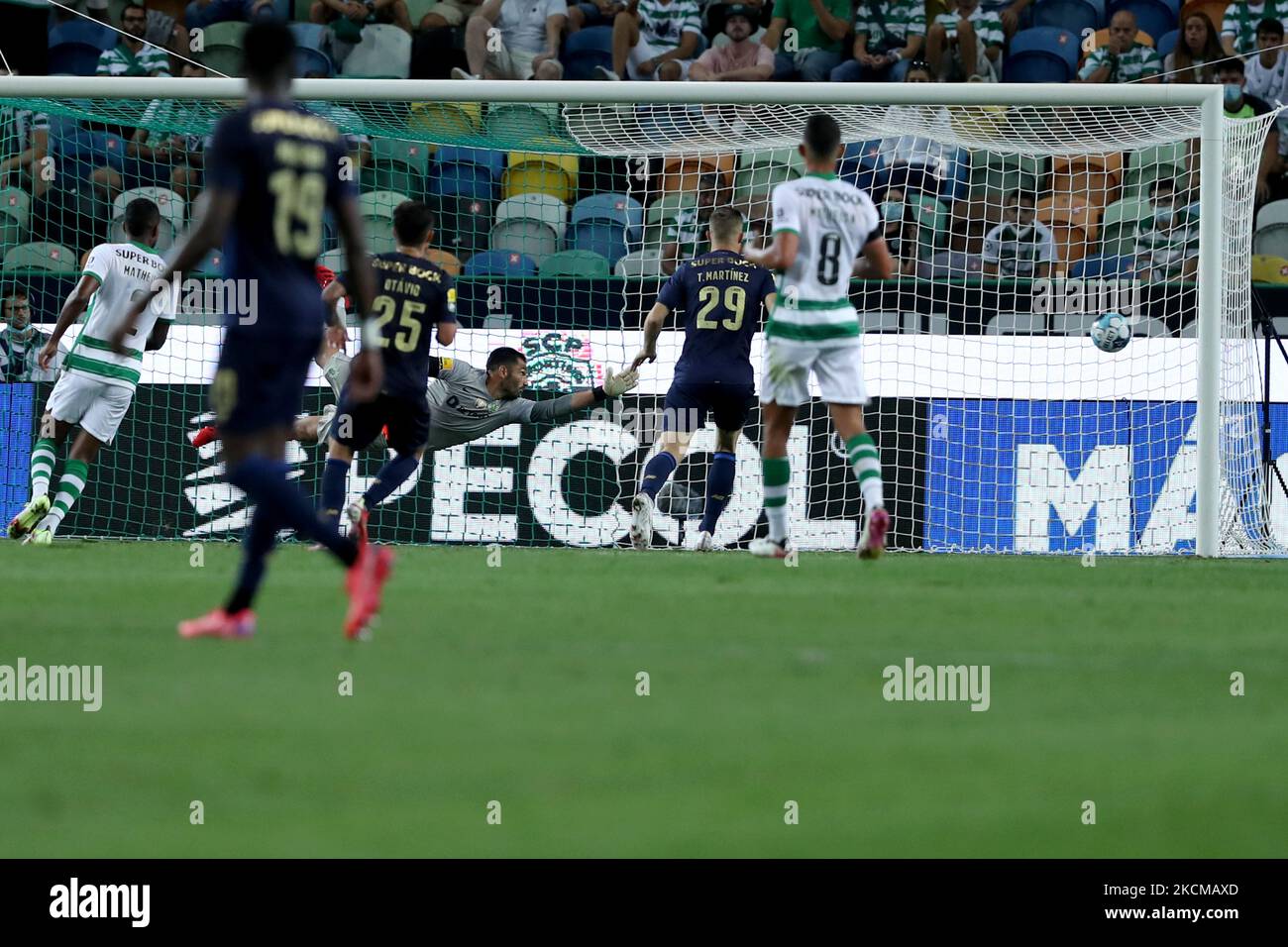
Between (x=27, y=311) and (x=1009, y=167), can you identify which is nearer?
(x=27, y=311)

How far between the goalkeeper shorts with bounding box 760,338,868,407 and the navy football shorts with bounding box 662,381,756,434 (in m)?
2.24

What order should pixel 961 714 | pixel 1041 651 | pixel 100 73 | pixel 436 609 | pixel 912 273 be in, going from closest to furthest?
pixel 961 714 < pixel 1041 651 < pixel 436 609 < pixel 912 273 < pixel 100 73

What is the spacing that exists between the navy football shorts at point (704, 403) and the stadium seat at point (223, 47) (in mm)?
8150

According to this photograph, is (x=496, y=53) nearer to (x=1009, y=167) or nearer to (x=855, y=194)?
(x=1009, y=167)

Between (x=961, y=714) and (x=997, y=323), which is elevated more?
(x=997, y=323)

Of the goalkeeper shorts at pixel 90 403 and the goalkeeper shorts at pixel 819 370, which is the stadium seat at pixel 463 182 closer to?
the goalkeeper shorts at pixel 90 403

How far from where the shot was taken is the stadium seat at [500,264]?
1436 cm

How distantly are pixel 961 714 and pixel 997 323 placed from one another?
8966 mm

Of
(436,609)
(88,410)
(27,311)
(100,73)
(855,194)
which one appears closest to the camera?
(436,609)

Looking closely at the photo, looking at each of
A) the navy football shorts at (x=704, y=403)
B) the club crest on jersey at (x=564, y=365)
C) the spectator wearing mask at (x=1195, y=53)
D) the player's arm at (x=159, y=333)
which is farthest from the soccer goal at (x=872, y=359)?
the spectator wearing mask at (x=1195, y=53)

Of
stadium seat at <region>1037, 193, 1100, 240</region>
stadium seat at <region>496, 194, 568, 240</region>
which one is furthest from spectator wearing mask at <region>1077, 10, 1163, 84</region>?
stadium seat at <region>496, 194, 568, 240</region>

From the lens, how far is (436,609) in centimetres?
752

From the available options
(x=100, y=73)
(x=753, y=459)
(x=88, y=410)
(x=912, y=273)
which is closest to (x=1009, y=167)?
(x=912, y=273)

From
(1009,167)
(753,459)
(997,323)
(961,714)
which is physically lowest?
(961,714)
